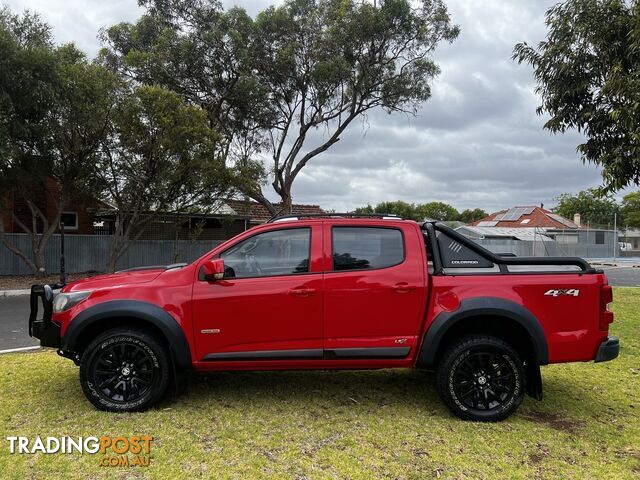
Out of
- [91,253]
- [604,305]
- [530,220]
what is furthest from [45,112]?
[530,220]

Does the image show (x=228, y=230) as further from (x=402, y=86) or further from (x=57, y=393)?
(x=57, y=393)

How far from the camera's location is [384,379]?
560 centimetres

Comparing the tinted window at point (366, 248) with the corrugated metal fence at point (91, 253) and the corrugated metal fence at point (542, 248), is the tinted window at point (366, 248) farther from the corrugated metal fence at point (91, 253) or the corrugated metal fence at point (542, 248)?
the corrugated metal fence at point (542, 248)

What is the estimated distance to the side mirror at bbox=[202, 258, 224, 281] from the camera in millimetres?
4316

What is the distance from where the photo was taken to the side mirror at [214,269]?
4.32 m

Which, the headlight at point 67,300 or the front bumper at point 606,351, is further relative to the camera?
the headlight at point 67,300

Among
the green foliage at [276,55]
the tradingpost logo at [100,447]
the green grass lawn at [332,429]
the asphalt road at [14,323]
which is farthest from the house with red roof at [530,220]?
the tradingpost logo at [100,447]

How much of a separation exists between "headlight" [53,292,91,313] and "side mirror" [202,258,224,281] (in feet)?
3.59

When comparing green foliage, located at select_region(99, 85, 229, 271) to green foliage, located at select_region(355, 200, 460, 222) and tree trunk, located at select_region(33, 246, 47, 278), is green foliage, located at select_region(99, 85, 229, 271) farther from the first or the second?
green foliage, located at select_region(355, 200, 460, 222)

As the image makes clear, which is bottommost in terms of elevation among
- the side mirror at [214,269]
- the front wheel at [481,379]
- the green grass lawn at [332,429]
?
the green grass lawn at [332,429]

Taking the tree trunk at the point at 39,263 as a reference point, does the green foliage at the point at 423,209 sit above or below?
above

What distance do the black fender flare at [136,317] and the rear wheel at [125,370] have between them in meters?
0.16

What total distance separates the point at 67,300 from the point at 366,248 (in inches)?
108

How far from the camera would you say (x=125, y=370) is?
14.6 feet
